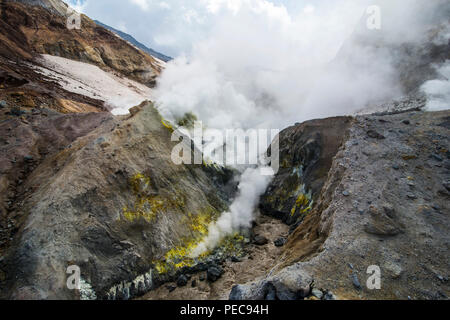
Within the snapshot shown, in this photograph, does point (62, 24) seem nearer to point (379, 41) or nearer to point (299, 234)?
point (379, 41)

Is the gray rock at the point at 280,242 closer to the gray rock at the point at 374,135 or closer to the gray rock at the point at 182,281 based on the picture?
the gray rock at the point at 182,281

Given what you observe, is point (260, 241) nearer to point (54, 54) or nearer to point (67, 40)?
point (54, 54)

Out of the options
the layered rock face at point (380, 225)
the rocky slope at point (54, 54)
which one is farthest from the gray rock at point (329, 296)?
the rocky slope at point (54, 54)

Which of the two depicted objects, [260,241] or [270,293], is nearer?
[270,293]

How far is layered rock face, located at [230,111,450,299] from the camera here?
507 centimetres

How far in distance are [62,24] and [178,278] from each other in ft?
214

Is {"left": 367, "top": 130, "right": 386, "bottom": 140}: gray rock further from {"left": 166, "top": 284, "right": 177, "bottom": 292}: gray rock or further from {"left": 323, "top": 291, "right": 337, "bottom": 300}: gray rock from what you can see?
{"left": 166, "top": 284, "right": 177, "bottom": 292}: gray rock

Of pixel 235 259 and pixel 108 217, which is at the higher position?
pixel 108 217

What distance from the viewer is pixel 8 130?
11289 millimetres

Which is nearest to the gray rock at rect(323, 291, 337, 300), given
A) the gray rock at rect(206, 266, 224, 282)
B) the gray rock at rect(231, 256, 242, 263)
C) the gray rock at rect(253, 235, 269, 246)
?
the gray rock at rect(206, 266, 224, 282)

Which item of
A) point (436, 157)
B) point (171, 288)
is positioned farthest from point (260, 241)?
point (436, 157)

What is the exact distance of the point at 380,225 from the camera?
658 centimetres

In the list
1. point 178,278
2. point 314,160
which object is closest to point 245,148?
point 314,160

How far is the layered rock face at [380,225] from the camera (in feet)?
16.6
